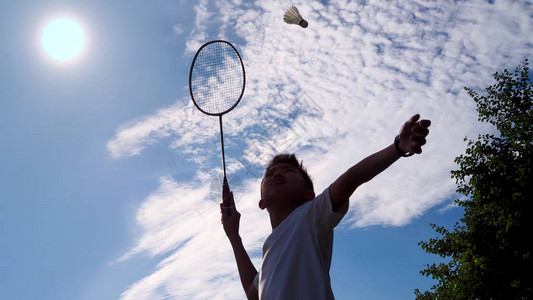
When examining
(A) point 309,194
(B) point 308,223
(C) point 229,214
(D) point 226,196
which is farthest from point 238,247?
(B) point 308,223

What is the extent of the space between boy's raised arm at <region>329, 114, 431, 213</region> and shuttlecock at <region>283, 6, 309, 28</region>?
6971mm

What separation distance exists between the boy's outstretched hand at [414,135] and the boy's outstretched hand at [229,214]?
2.82m

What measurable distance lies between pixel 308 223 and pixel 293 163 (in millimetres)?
1363

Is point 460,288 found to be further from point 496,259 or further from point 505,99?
point 505,99

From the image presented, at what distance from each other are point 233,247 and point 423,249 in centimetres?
1050

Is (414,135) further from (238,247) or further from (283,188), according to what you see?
(238,247)

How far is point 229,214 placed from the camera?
508 centimetres

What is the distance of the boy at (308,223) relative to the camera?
9.08 ft

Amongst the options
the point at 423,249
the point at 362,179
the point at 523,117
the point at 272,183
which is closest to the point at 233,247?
the point at 272,183

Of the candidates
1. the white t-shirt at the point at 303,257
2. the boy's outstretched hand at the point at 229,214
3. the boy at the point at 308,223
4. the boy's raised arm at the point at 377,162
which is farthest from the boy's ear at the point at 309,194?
the boy's outstretched hand at the point at 229,214

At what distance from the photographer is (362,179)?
2.85 m

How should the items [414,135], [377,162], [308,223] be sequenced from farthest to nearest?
[308,223]
[377,162]
[414,135]

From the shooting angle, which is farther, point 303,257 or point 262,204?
point 262,204

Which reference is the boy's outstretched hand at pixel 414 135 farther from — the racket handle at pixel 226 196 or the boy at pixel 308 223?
the racket handle at pixel 226 196
